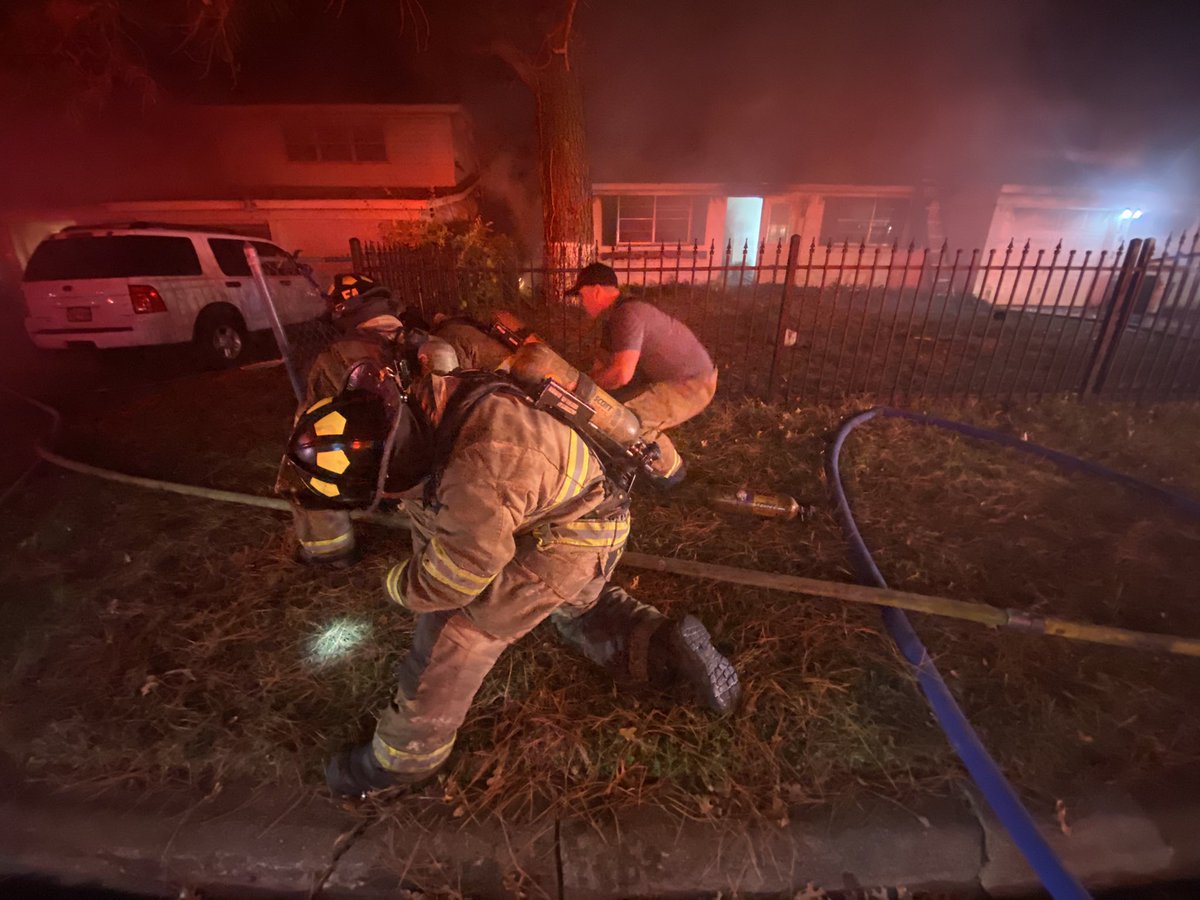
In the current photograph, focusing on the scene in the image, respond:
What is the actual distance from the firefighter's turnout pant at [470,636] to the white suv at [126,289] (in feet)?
20.1

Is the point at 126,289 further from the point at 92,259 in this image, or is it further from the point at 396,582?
the point at 396,582

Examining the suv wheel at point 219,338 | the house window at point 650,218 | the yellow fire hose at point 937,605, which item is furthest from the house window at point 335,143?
the yellow fire hose at point 937,605

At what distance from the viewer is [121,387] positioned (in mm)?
7121

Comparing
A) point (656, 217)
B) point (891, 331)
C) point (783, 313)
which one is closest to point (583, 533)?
point (783, 313)

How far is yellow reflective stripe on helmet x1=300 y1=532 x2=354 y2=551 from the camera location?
3.27 meters

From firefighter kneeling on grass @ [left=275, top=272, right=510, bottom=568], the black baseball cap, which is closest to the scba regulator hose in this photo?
the black baseball cap

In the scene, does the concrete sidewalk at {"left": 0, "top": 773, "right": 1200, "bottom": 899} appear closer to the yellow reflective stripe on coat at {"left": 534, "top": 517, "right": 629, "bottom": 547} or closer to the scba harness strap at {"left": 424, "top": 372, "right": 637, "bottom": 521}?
the yellow reflective stripe on coat at {"left": 534, "top": 517, "right": 629, "bottom": 547}

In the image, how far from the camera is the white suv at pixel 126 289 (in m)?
6.86

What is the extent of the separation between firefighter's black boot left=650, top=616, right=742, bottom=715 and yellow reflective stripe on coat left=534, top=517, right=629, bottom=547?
0.47 metres

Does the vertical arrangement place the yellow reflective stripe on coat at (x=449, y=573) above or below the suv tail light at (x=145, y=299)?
below

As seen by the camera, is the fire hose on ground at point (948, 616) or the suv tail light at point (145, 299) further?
the suv tail light at point (145, 299)

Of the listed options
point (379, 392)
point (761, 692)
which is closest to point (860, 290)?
point (761, 692)

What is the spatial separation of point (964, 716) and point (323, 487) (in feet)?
8.67

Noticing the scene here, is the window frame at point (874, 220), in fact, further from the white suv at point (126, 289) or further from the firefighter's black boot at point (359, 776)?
the firefighter's black boot at point (359, 776)
